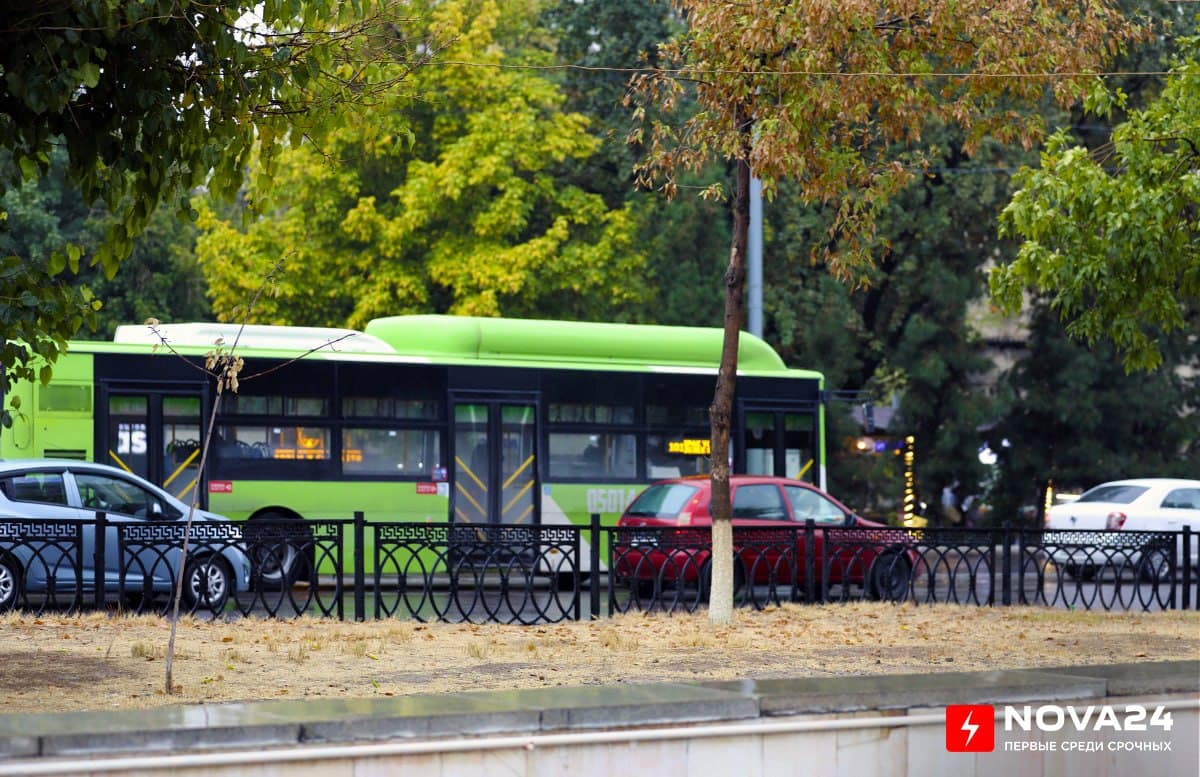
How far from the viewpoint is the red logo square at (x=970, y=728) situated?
7.08m

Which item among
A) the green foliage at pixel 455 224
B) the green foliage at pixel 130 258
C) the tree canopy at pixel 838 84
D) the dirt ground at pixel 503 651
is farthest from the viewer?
the green foliage at pixel 130 258

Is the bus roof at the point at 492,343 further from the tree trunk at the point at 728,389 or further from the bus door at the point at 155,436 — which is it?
the tree trunk at the point at 728,389

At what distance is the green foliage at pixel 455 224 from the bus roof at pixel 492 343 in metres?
7.29

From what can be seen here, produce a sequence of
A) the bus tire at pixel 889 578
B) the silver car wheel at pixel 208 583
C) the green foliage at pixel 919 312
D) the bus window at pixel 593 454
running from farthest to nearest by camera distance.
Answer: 1. the green foliage at pixel 919 312
2. the bus window at pixel 593 454
3. the bus tire at pixel 889 578
4. the silver car wheel at pixel 208 583

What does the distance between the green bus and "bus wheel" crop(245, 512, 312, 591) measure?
16.4 feet

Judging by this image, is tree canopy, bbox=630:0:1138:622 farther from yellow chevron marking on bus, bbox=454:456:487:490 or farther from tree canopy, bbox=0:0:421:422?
yellow chevron marking on bus, bbox=454:456:487:490

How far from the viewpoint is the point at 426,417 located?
71.5 feet

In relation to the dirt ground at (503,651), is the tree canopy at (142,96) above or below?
above

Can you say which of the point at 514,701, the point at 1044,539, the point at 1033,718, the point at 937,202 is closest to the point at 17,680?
the point at 514,701

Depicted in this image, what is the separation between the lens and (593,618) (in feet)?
49.0

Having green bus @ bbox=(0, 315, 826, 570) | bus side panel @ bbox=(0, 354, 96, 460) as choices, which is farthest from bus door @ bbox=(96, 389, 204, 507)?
bus side panel @ bbox=(0, 354, 96, 460)

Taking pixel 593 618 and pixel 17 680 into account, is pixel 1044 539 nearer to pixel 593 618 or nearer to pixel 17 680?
pixel 593 618

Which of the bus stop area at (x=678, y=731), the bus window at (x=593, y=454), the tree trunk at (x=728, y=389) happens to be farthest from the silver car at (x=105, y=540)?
the bus stop area at (x=678, y=731)

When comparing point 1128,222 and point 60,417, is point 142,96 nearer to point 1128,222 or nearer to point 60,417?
point 1128,222
